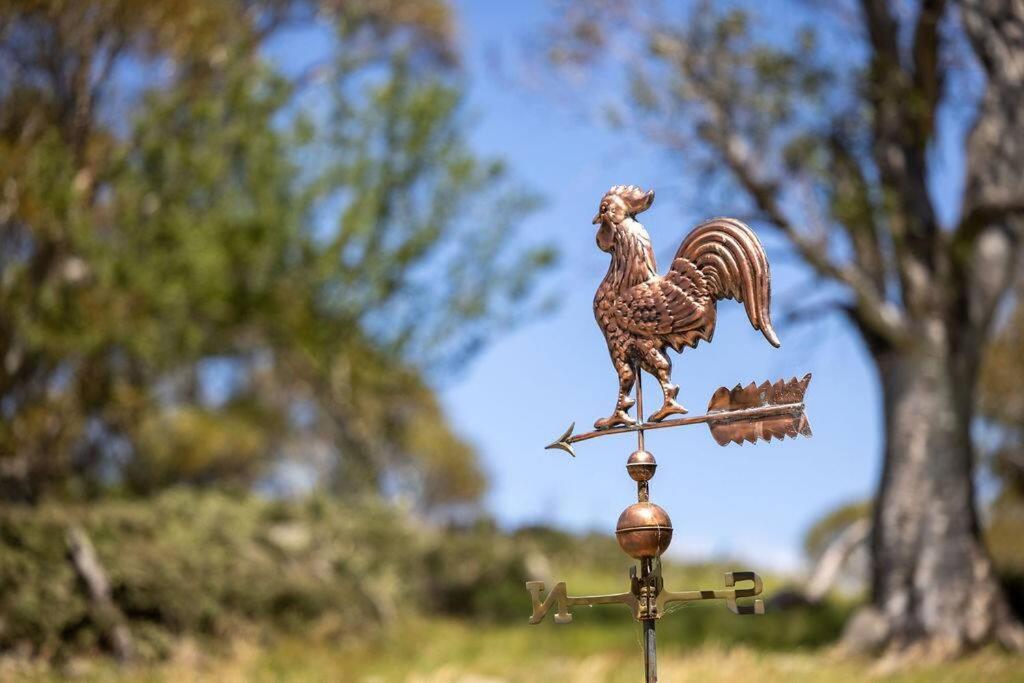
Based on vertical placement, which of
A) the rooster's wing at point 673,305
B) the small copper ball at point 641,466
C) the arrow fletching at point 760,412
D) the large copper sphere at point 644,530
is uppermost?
the rooster's wing at point 673,305

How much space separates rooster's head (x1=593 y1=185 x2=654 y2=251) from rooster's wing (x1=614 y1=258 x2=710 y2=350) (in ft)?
0.64

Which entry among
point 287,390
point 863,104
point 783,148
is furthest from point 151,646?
point 287,390

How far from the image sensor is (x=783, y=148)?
9656mm

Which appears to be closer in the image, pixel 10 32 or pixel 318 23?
pixel 10 32

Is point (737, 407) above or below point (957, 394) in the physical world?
below

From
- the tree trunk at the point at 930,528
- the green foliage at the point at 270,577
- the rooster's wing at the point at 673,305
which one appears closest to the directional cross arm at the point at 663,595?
the rooster's wing at the point at 673,305

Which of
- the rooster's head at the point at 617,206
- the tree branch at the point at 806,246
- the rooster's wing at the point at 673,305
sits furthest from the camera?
the tree branch at the point at 806,246

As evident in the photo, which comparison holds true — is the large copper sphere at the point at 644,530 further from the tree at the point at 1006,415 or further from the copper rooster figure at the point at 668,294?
the tree at the point at 1006,415

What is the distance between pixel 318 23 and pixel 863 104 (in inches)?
256

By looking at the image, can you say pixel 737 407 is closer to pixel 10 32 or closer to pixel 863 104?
pixel 863 104

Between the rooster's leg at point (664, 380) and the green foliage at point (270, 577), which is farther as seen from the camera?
the green foliage at point (270, 577)

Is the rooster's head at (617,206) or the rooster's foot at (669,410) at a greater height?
the rooster's head at (617,206)

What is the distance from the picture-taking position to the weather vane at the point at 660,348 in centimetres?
251

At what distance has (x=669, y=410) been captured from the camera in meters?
2.63
